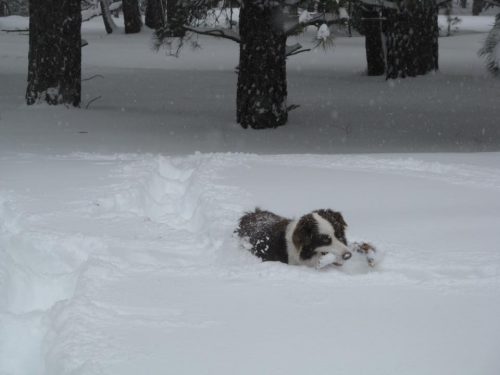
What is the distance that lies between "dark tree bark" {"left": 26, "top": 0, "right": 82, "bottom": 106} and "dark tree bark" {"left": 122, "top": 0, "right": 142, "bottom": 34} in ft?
65.4

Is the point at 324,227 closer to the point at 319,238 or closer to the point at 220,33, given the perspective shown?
the point at 319,238

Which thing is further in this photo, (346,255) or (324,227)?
(324,227)

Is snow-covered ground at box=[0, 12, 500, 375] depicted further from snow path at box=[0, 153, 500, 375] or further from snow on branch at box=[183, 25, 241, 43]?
snow on branch at box=[183, 25, 241, 43]

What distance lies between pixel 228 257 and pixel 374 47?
16504mm

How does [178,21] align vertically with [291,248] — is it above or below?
above

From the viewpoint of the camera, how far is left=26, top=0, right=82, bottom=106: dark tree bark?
1362 cm

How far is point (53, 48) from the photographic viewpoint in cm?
1371

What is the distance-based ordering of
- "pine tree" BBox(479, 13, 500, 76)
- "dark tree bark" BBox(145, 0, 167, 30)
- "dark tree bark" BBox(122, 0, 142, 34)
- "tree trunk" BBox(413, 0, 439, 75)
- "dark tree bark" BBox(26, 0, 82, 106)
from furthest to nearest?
"dark tree bark" BBox(122, 0, 142, 34)
"dark tree bark" BBox(145, 0, 167, 30)
"tree trunk" BBox(413, 0, 439, 75)
"dark tree bark" BBox(26, 0, 82, 106)
"pine tree" BBox(479, 13, 500, 76)

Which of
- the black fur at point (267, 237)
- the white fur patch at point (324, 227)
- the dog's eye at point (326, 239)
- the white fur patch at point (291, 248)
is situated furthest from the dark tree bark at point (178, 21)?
the dog's eye at point (326, 239)

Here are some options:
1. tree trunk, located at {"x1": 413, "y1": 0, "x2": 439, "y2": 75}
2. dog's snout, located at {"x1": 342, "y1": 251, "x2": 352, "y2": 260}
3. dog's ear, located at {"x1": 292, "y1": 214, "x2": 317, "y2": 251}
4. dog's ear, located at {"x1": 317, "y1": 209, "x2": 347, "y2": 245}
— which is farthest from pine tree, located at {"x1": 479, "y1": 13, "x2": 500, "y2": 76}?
tree trunk, located at {"x1": 413, "y1": 0, "x2": 439, "y2": 75}

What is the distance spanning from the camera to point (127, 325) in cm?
386

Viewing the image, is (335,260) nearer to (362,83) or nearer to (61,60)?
(61,60)

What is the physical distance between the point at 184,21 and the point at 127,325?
9.93m

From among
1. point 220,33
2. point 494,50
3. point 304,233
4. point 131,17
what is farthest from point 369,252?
point 131,17
